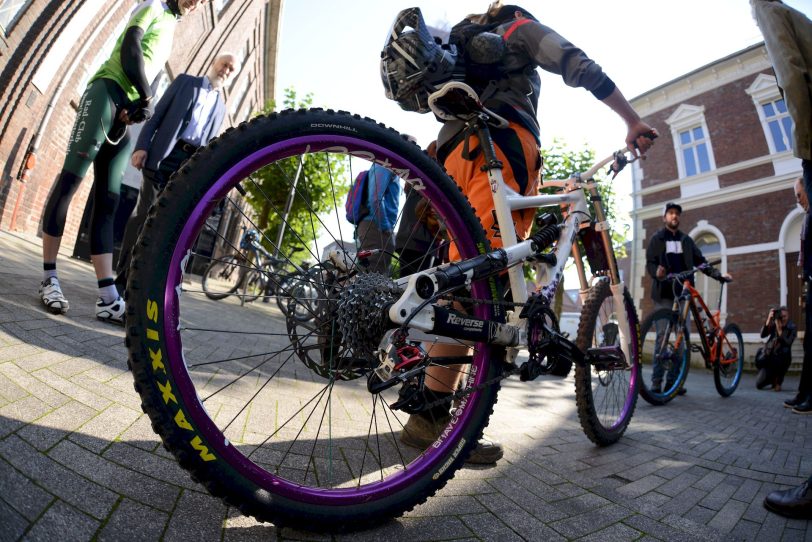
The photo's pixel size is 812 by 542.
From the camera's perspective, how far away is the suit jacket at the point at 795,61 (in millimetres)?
1783

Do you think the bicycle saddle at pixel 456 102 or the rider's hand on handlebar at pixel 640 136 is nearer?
the bicycle saddle at pixel 456 102

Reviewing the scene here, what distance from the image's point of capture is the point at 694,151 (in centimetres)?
1608

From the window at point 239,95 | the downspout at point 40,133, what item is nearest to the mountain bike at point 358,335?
the downspout at point 40,133

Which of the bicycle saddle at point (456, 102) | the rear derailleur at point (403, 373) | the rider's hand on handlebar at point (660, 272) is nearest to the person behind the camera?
the rear derailleur at point (403, 373)

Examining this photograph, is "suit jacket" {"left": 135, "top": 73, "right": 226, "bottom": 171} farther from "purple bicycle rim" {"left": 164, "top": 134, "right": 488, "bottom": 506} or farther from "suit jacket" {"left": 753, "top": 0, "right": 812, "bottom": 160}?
"suit jacket" {"left": 753, "top": 0, "right": 812, "bottom": 160}

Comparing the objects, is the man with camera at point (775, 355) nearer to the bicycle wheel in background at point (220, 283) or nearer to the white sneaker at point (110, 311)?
the bicycle wheel in background at point (220, 283)

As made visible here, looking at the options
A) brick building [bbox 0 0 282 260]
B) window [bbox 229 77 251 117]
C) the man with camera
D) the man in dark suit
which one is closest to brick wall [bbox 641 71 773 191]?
the man with camera

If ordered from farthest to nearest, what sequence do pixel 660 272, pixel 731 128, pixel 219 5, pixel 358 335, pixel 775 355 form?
pixel 731 128 < pixel 219 5 < pixel 775 355 < pixel 660 272 < pixel 358 335

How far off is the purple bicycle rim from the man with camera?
8829 mm

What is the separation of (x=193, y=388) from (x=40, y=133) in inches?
374

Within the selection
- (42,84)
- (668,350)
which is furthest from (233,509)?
(42,84)

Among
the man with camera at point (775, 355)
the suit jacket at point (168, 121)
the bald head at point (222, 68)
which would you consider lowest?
the man with camera at point (775, 355)

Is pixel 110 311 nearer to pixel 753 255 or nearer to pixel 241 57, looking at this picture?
pixel 753 255

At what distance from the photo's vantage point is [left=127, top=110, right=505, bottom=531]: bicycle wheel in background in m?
0.84
